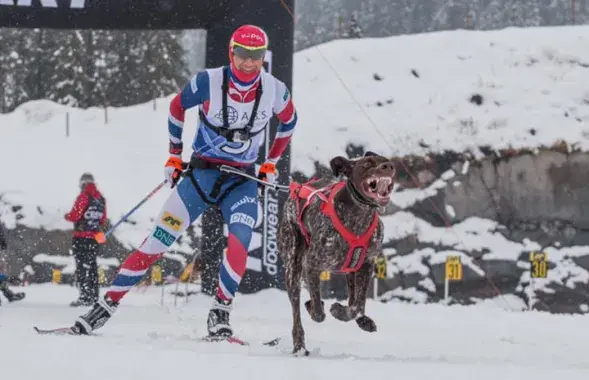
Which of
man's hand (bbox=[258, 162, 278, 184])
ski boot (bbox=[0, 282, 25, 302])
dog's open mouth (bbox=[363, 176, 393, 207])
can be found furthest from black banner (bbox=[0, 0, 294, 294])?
dog's open mouth (bbox=[363, 176, 393, 207])

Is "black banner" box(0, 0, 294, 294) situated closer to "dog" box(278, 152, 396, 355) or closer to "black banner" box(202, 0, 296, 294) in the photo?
"black banner" box(202, 0, 296, 294)

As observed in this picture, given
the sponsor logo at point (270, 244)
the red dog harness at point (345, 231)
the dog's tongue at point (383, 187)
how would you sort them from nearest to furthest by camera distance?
the dog's tongue at point (383, 187) < the red dog harness at point (345, 231) < the sponsor logo at point (270, 244)

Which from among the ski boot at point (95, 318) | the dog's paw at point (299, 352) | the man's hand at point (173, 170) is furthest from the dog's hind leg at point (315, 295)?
the ski boot at point (95, 318)

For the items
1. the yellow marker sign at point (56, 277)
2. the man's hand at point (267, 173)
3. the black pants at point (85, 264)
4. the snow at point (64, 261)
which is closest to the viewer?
the man's hand at point (267, 173)

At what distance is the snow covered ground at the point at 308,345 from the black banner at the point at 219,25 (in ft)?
1.36

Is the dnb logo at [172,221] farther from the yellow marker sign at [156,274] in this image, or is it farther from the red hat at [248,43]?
the yellow marker sign at [156,274]

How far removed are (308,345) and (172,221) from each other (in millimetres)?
1157

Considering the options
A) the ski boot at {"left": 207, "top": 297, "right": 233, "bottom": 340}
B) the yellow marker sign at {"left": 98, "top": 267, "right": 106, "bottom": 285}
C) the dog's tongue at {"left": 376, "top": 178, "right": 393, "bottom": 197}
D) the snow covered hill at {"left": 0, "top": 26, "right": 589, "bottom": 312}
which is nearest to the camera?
the dog's tongue at {"left": 376, "top": 178, "right": 393, "bottom": 197}

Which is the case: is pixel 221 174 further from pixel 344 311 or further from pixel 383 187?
pixel 383 187

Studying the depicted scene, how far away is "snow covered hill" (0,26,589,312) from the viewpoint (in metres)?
15.3

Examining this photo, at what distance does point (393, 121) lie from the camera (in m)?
16.3

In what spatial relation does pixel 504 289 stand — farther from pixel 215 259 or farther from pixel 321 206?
pixel 321 206

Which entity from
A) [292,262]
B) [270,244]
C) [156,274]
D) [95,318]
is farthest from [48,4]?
[292,262]

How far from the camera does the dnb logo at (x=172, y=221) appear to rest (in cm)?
515
